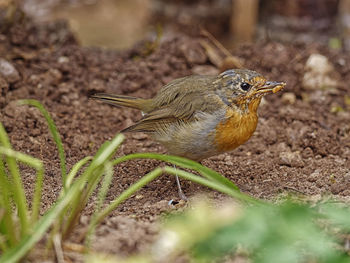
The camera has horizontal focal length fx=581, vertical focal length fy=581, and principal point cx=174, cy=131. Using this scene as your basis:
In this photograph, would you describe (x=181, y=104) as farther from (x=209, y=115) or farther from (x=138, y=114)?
(x=138, y=114)

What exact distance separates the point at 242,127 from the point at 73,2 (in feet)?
25.0

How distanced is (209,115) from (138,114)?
1.32m

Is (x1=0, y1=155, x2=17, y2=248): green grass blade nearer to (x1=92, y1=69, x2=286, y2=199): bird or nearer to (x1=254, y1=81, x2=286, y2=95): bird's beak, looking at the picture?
(x1=92, y1=69, x2=286, y2=199): bird

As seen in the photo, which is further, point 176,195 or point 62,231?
point 176,195

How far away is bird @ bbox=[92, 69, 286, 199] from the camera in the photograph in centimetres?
386

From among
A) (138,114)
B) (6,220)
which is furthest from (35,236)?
(138,114)

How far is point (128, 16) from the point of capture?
412 inches

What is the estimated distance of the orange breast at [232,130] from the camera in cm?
384

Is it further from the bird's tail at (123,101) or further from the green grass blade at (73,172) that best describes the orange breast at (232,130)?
the green grass blade at (73,172)

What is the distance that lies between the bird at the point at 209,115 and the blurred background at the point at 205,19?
12.4ft

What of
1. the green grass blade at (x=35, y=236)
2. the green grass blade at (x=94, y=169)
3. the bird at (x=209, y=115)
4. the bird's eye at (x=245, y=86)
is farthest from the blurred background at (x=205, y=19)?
the green grass blade at (x=35, y=236)

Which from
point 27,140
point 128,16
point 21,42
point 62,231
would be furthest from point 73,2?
point 62,231

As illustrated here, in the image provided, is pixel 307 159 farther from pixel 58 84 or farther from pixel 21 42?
pixel 21 42

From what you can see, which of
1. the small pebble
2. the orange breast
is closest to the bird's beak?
the orange breast
